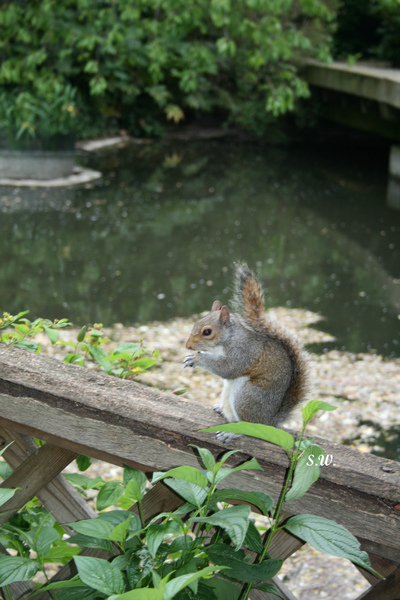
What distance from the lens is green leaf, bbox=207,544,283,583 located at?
957 mm

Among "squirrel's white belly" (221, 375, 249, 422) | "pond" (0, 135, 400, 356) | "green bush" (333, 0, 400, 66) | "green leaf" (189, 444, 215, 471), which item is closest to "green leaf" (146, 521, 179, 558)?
"green leaf" (189, 444, 215, 471)

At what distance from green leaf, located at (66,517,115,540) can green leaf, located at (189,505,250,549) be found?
5.7 inches

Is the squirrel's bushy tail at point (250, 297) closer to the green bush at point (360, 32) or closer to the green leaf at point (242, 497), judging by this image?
the green leaf at point (242, 497)

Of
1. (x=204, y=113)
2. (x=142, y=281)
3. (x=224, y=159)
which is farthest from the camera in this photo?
(x=204, y=113)

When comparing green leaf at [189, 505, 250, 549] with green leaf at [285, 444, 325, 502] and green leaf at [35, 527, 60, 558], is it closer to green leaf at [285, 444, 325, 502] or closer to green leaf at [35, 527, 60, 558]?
green leaf at [285, 444, 325, 502]

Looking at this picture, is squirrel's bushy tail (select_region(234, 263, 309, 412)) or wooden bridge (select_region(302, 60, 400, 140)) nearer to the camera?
squirrel's bushy tail (select_region(234, 263, 309, 412))

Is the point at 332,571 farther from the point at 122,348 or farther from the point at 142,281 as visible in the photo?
the point at 142,281

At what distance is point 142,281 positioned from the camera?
549 cm

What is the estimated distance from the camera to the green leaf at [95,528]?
0.96 metres

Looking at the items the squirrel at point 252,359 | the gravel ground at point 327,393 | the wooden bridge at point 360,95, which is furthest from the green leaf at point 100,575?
the wooden bridge at point 360,95

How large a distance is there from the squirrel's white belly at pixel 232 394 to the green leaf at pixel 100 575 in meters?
0.69

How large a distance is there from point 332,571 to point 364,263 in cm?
411

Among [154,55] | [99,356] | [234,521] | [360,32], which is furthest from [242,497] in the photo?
[360,32]

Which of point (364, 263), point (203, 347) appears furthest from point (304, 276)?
point (203, 347)
